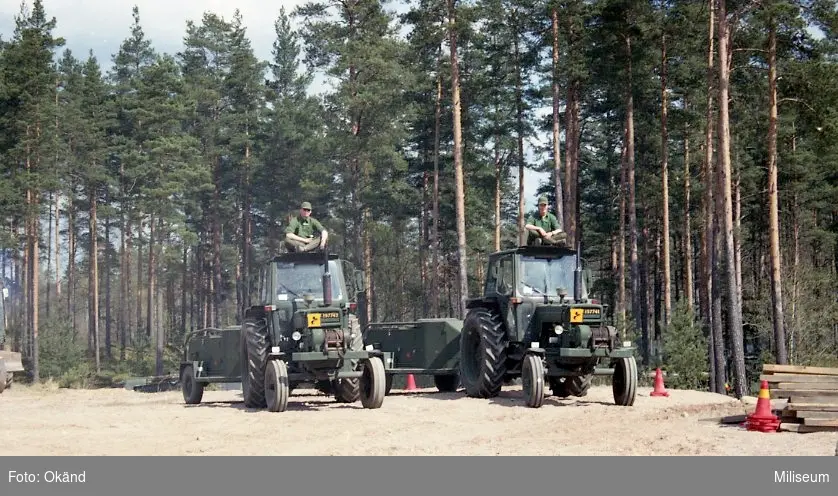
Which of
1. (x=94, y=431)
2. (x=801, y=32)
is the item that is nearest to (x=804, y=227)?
(x=801, y=32)

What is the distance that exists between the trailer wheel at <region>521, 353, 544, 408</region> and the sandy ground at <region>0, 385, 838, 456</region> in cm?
29

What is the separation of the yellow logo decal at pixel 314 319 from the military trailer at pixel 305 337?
0.02 meters

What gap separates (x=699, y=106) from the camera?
36.0 metres

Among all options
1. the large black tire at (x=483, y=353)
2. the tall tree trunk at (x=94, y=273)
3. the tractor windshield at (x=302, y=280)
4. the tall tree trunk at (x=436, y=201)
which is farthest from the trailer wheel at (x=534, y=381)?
the tall tree trunk at (x=94, y=273)

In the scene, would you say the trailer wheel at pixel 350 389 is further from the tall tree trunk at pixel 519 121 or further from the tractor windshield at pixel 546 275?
the tall tree trunk at pixel 519 121

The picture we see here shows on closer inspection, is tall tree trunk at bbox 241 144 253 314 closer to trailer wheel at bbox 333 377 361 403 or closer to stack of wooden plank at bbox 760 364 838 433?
trailer wheel at bbox 333 377 361 403

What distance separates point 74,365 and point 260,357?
99.3 feet

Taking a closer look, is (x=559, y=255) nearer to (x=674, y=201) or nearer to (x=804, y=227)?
(x=674, y=201)

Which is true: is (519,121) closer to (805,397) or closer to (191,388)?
(191,388)

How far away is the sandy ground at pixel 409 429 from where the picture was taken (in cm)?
1201

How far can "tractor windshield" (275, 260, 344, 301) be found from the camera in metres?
17.5

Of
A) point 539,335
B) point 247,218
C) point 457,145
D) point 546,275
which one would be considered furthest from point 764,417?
point 247,218

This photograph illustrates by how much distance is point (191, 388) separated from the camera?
19.9 metres

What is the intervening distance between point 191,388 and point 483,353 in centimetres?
608
